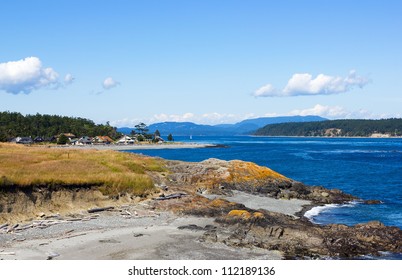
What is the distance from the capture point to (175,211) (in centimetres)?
3709

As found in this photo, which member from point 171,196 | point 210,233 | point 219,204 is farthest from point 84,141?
point 210,233

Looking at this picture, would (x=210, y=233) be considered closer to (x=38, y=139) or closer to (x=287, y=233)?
(x=287, y=233)

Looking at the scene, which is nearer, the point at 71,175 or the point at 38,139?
the point at 71,175

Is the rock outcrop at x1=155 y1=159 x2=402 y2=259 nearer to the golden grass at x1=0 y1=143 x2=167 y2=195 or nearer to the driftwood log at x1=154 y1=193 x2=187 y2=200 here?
the driftwood log at x1=154 y1=193 x2=187 y2=200

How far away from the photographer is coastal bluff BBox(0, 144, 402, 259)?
27.9m

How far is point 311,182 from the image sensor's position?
7388 centimetres

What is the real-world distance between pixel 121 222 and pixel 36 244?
8.08 metres

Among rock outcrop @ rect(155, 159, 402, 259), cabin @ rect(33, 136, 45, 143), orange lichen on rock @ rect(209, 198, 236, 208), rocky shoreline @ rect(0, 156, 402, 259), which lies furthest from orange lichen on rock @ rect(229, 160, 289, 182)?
cabin @ rect(33, 136, 45, 143)

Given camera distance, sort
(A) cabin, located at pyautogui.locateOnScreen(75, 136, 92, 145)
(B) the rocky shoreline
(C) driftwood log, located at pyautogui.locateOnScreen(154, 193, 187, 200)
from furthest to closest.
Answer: (A) cabin, located at pyautogui.locateOnScreen(75, 136, 92, 145), (C) driftwood log, located at pyautogui.locateOnScreen(154, 193, 187, 200), (B) the rocky shoreline

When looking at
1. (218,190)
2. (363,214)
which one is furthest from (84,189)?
(363,214)

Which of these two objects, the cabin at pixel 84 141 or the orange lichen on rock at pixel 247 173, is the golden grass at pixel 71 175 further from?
the cabin at pixel 84 141

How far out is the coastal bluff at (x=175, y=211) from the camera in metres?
27.9

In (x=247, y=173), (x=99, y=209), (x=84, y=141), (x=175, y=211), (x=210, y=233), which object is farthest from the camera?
A: (x=84, y=141)
